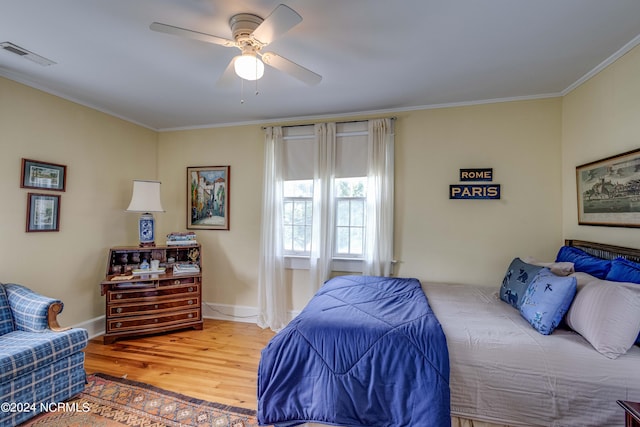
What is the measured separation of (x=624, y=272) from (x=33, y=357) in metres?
3.80

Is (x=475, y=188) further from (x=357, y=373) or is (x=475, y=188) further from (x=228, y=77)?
(x=228, y=77)

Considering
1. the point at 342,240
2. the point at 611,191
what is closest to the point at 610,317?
the point at 611,191

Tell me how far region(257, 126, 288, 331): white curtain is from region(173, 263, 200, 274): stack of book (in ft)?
2.52

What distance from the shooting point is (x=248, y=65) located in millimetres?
1705

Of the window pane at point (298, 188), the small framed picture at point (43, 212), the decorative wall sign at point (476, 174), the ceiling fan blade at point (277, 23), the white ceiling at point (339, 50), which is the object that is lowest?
the small framed picture at point (43, 212)

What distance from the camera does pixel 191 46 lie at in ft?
6.73

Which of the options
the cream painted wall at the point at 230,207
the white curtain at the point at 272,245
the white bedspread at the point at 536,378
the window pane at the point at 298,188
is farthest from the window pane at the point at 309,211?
the white bedspread at the point at 536,378

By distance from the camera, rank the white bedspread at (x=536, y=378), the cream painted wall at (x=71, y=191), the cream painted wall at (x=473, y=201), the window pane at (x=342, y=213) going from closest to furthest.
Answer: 1. the white bedspread at (x=536, y=378)
2. the cream painted wall at (x=71, y=191)
3. the cream painted wall at (x=473, y=201)
4. the window pane at (x=342, y=213)

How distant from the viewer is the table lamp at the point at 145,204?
326 cm

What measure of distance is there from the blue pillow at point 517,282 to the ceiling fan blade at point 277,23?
7.33 feet

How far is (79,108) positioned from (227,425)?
3.48 metres

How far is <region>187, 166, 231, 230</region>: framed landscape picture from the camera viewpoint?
3.79m

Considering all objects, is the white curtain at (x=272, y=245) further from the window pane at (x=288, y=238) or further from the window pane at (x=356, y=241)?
the window pane at (x=356, y=241)

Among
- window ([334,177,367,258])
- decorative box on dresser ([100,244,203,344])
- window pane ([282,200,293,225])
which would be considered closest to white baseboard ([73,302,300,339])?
decorative box on dresser ([100,244,203,344])
